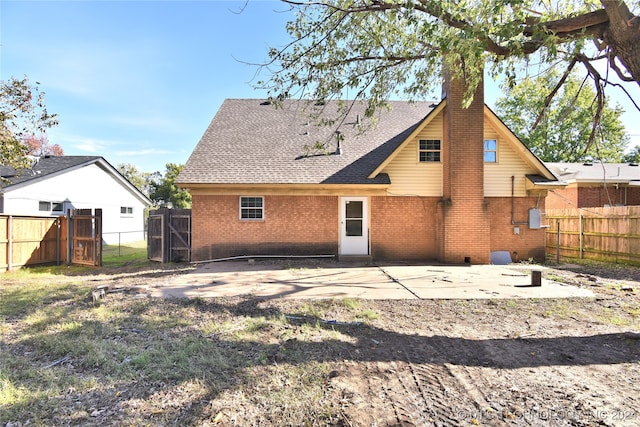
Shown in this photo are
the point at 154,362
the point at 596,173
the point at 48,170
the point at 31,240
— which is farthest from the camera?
the point at 596,173

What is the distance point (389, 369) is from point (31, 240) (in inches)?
540

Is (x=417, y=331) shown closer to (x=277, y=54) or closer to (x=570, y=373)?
(x=570, y=373)

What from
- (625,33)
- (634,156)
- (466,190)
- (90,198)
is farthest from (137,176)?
(634,156)

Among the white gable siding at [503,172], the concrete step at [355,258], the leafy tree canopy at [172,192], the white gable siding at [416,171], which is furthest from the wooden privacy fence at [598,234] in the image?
the leafy tree canopy at [172,192]

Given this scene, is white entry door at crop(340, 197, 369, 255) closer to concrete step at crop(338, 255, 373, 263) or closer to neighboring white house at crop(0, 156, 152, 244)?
concrete step at crop(338, 255, 373, 263)

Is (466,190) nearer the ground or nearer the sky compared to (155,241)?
nearer the sky

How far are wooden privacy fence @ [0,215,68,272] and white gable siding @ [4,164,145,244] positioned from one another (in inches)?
159

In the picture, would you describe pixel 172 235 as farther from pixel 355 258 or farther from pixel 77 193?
pixel 77 193

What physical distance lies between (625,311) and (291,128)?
41.6 feet

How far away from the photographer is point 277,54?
6.44 meters

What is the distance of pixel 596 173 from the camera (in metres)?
21.9

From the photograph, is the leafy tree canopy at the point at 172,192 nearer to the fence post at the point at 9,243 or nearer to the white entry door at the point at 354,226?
the fence post at the point at 9,243

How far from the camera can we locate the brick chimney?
11.3m

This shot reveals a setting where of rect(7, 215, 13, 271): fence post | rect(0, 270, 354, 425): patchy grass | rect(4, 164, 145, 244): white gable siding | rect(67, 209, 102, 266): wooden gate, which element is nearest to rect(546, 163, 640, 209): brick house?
rect(0, 270, 354, 425): patchy grass
